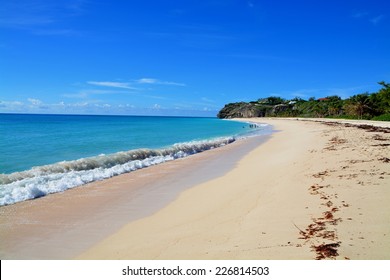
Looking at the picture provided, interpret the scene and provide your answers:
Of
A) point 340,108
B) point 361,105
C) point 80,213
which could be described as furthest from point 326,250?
point 340,108

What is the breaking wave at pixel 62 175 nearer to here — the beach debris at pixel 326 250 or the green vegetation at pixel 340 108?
the beach debris at pixel 326 250

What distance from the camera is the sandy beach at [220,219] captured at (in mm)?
4914

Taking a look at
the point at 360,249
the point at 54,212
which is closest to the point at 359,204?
the point at 360,249

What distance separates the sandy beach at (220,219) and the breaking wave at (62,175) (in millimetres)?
710

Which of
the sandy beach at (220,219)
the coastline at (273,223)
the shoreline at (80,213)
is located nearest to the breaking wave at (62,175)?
the shoreline at (80,213)

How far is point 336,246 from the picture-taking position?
4.61m

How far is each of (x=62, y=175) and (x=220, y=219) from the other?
27.2 feet

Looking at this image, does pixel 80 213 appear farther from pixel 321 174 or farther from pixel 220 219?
pixel 321 174

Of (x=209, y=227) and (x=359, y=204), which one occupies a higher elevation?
(x=359, y=204)

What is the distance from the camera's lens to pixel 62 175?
12.5 meters

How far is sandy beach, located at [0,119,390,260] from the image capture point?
16.1 feet
